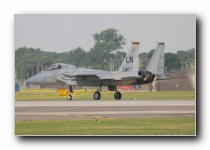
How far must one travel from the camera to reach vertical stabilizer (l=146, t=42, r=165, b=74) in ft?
76.8

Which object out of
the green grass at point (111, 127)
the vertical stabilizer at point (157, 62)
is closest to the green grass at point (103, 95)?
the vertical stabilizer at point (157, 62)

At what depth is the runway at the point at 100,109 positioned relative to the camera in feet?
77.5

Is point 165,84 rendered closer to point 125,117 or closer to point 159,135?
point 125,117

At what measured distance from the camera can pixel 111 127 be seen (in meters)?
22.4

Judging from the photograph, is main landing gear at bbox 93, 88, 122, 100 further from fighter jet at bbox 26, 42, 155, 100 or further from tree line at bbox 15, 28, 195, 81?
tree line at bbox 15, 28, 195, 81

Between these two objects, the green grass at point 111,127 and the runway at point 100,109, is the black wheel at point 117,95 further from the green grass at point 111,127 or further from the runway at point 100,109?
the green grass at point 111,127

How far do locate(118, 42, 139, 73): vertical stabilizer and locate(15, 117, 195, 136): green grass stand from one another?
2.06 metres

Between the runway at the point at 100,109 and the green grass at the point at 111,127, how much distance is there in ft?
1.32

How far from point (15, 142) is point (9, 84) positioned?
64.4 inches

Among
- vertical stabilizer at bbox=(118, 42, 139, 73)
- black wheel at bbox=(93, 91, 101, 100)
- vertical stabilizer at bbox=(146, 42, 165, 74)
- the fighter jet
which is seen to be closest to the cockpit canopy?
the fighter jet

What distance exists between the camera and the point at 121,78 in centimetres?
2752

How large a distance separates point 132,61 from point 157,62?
2.73 ft

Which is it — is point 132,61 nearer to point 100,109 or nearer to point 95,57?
point 95,57

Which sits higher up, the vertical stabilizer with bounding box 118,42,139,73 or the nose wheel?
the vertical stabilizer with bounding box 118,42,139,73
